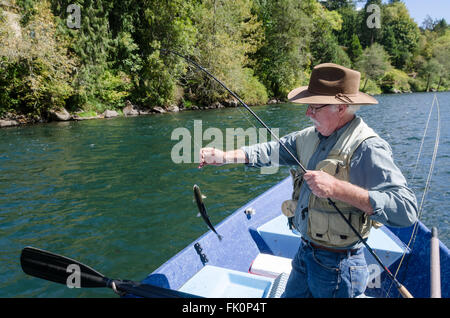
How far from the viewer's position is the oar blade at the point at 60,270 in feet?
8.84

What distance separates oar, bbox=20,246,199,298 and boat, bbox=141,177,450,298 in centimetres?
34

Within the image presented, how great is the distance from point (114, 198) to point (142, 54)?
67.8 ft

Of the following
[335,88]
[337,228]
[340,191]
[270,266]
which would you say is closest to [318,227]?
[337,228]

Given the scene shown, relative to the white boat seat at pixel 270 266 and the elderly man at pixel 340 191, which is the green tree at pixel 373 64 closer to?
the white boat seat at pixel 270 266

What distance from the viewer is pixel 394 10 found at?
67500mm

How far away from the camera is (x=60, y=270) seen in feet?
9.29

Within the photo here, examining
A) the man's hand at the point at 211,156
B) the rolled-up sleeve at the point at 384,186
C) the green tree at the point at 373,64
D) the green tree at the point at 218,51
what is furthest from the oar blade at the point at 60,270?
the green tree at the point at 373,64

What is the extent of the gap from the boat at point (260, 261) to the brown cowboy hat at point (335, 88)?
1.68 m

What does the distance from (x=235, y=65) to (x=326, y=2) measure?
57712mm

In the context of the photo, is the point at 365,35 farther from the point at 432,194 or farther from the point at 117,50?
the point at 432,194

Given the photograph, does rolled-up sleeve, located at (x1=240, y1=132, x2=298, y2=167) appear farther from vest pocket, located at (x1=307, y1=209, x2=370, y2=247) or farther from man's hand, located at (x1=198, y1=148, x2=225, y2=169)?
vest pocket, located at (x1=307, y1=209, x2=370, y2=247)

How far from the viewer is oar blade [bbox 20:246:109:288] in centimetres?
269

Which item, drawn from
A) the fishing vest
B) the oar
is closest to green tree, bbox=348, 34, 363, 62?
the fishing vest
